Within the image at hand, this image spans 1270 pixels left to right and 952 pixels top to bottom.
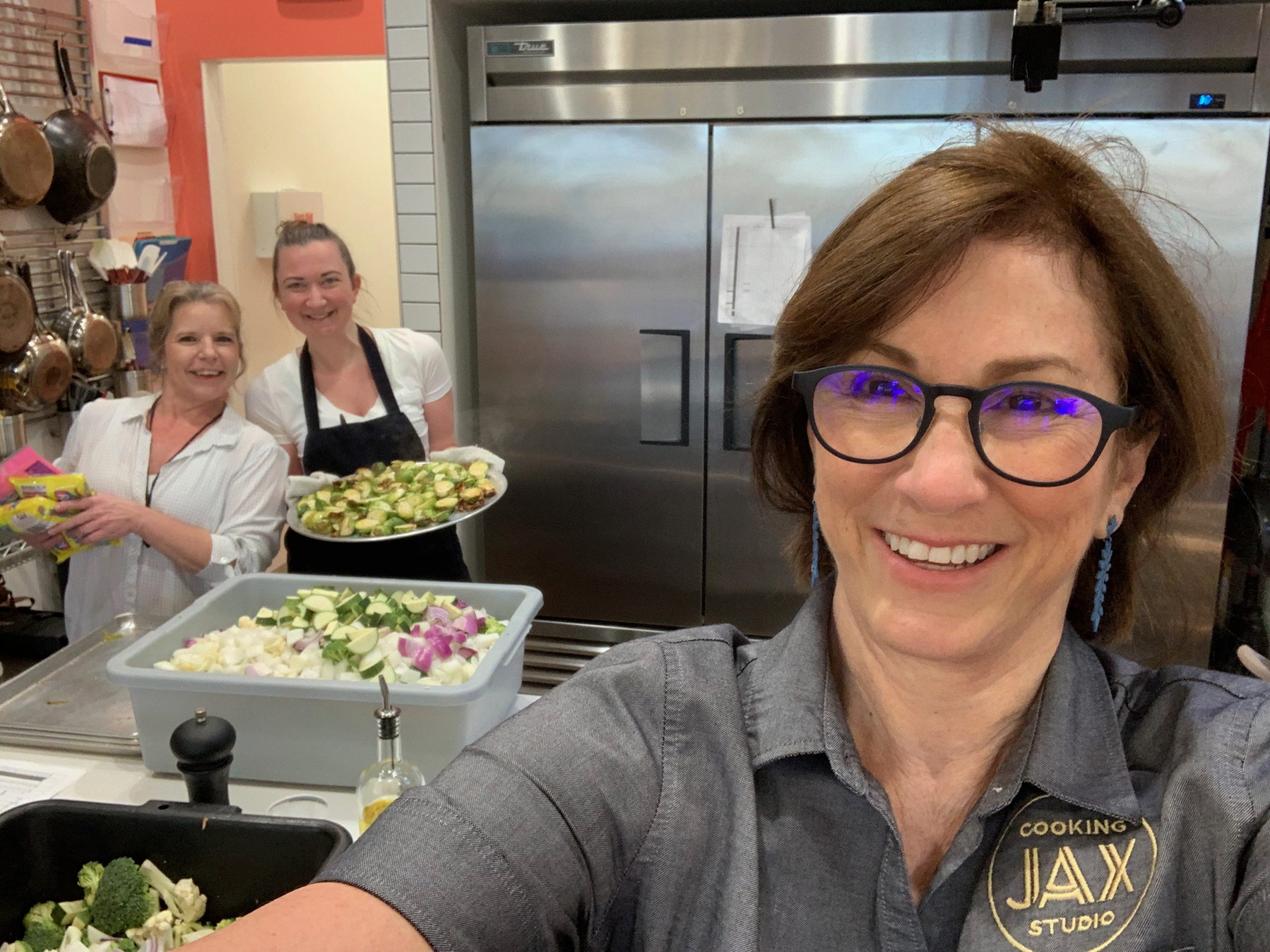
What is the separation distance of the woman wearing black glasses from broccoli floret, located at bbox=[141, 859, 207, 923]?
0.57 m

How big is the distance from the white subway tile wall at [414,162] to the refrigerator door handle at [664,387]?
0.65 meters

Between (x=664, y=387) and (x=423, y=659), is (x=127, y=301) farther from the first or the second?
(x=423, y=659)

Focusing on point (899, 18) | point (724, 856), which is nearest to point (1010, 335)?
point (724, 856)

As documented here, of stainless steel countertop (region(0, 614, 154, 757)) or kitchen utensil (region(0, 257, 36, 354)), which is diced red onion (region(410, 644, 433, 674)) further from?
kitchen utensil (region(0, 257, 36, 354))

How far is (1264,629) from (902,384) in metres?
2.53

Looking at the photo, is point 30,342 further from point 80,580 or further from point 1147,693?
point 1147,693

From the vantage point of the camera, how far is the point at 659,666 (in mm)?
990

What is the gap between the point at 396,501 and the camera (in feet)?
7.82

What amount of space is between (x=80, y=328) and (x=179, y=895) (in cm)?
278

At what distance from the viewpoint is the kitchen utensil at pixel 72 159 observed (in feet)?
11.2

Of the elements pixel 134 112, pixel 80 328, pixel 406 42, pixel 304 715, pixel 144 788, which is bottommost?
pixel 144 788

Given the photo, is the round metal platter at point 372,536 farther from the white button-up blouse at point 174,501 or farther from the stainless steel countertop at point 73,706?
the stainless steel countertop at point 73,706

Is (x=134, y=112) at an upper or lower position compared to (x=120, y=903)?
upper

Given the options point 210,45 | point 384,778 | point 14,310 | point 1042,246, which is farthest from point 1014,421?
point 210,45
